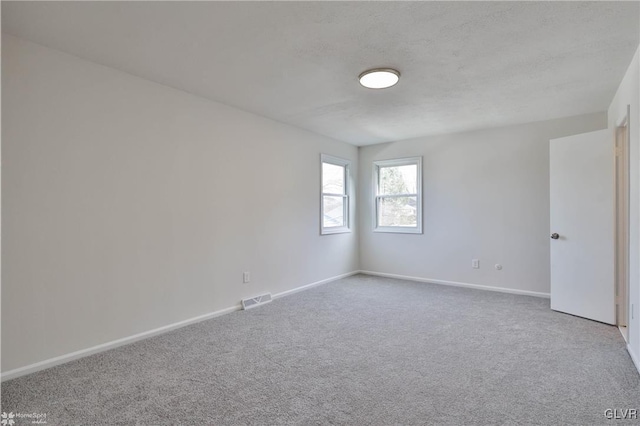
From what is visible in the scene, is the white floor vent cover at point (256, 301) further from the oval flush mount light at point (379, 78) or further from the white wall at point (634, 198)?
the white wall at point (634, 198)

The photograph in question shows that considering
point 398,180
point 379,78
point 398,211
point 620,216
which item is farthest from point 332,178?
point 620,216

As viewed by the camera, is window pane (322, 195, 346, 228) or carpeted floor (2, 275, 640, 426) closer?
carpeted floor (2, 275, 640, 426)

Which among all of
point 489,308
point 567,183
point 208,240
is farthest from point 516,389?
point 208,240

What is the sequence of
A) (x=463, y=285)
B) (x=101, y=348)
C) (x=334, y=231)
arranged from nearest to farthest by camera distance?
(x=101, y=348) < (x=463, y=285) < (x=334, y=231)

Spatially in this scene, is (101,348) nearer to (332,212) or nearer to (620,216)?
(332,212)

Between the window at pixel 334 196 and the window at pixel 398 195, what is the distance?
0.55 meters

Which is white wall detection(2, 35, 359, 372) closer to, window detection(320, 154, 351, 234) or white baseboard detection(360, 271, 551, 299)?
window detection(320, 154, 351, 234)

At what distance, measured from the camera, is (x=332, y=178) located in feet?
18.4

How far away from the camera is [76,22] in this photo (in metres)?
2.16

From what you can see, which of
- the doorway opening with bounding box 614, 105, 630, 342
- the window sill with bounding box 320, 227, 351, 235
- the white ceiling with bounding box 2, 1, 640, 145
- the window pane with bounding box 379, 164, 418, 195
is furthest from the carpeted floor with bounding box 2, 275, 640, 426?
the window pane with bounding box 379, 164, 418, 195

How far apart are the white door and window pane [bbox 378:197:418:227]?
2.12 metres

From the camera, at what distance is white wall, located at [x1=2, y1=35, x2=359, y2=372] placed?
7.75 ft

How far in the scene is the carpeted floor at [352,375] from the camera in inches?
75.0

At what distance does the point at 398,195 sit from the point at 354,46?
3571 mm
